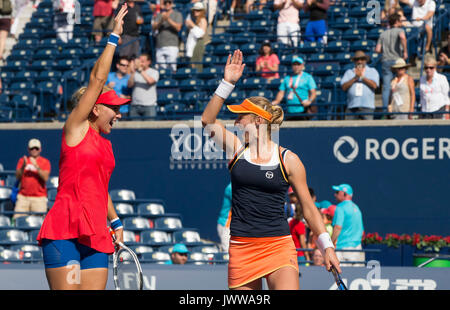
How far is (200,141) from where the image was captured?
15742 mm

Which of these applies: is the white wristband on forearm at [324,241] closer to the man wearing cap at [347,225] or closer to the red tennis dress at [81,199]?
the red tennis dress at [81,199]

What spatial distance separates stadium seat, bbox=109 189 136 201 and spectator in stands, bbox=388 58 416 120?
4513mm

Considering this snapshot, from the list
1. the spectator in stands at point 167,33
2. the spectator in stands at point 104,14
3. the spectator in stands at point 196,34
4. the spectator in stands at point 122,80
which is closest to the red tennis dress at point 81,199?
the spectator in stands at point 122,80

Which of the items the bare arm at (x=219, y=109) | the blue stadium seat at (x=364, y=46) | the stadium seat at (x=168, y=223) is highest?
the blue stadium seat at (x=364, y=46)

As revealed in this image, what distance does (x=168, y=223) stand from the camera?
14.8m

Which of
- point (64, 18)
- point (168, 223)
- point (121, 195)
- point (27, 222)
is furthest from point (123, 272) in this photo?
point (64, 18)

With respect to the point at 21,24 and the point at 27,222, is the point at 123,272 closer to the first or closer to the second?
the point at 27,222

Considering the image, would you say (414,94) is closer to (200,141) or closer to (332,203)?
(332,203)

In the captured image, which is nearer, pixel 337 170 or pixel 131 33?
pixel 337 170

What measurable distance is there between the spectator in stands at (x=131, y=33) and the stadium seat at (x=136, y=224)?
4.27 m

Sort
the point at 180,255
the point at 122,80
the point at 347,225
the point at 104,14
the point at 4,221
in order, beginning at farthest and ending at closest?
the point at 104,14, the point at 122,80, the point at 4,221, the point at 347,225, the point at 180,255

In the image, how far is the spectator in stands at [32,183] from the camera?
1455cm

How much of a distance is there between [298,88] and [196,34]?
3247 mm

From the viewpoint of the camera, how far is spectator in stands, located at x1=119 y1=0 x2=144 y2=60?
1773cm
